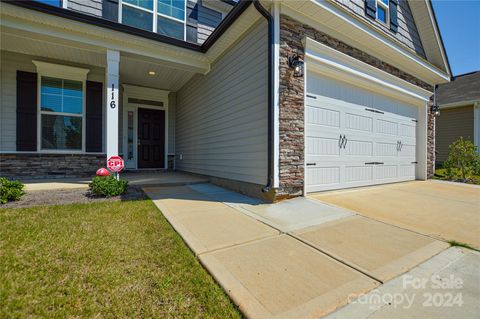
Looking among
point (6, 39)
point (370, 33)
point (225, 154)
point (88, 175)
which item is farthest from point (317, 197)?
point (6, 39)

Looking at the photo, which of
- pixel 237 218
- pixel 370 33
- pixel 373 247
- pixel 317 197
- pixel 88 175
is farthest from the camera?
pixel 88 175

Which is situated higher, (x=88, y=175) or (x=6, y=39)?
(x=6, y=39)

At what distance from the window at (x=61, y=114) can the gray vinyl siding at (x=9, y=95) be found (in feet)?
1.71

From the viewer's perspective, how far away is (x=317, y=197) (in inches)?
162

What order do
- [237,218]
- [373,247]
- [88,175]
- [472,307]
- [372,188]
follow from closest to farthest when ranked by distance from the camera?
[472,307], [373,247], [237,218], [372,188], [88,175]

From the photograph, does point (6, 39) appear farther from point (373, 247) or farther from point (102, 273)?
point (373, 247)

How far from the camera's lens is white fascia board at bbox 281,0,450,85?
4.03 metres

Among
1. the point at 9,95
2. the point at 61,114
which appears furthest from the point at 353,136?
the point at 9,95

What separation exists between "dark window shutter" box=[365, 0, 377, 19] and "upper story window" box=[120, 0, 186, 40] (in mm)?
5142

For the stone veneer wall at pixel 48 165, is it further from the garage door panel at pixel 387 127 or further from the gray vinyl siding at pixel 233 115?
the garage door panel at pixel 387 127

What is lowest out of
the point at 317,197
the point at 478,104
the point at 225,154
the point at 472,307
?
the point at 472,307

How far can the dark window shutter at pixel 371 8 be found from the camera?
18.3 ft

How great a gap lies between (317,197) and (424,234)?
1688 millimetres

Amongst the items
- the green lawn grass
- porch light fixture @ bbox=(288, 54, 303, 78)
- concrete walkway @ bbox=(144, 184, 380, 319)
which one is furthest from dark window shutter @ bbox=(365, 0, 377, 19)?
Result: the green lawn grass
